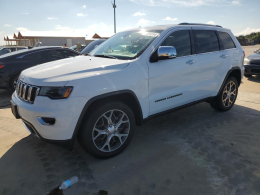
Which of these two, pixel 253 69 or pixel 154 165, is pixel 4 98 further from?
pixel 253 69

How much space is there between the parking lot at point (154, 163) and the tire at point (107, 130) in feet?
0.57

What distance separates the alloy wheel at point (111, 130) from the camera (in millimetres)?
2744

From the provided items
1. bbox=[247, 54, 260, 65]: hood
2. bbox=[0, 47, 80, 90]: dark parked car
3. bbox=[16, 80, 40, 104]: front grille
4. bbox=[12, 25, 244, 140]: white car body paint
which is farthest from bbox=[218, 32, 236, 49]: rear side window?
bbox=[0, 47, 80, 90]: dark parked car

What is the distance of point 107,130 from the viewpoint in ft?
9.20

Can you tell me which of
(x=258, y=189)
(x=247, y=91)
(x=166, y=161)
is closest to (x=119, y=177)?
(x=166, y=161)

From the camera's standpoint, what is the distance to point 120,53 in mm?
3293

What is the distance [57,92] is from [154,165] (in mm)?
1545

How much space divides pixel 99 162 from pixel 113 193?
2.11ft

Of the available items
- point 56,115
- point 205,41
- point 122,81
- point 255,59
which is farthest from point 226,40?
point 255,59

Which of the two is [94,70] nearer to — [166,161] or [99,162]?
[99,162]

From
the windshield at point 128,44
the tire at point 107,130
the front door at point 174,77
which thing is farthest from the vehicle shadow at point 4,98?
the front door at point 174,77

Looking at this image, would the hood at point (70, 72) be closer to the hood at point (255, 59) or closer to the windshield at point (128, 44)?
the windshield at point (128, 44)

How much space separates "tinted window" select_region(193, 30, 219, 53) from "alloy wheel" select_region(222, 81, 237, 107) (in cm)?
94

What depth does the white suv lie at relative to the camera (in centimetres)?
240
